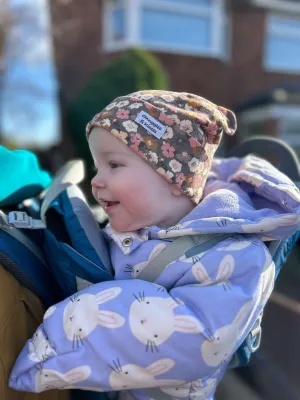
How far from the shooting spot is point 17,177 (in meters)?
1.47

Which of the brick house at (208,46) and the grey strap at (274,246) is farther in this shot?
the brick house at (208,46)

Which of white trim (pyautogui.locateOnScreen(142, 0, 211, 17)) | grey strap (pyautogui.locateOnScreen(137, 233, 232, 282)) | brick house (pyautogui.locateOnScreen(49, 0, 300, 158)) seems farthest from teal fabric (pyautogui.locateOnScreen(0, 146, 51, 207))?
white trim (pyautogui.locateOnScreen(142, 0, 211, 17))

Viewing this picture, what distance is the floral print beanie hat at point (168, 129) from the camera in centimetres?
130

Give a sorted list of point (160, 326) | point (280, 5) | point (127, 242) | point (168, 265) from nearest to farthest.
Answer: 1. point (160, 326)
2. point (168, 265)
3. point (127, 242)
4. point (280, 5)

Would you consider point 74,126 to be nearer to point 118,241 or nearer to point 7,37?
point 7,37

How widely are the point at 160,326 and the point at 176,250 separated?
0.24m

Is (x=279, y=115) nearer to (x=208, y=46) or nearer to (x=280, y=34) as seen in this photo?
(x=208, y=46)

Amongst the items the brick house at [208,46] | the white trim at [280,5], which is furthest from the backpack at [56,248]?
the white trim at [280,5]

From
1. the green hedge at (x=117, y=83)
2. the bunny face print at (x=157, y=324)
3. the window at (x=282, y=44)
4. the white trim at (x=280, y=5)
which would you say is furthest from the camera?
the window at (x=282, y=44)

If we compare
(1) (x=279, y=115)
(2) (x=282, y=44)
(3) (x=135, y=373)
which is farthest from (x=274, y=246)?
(2) (x=282, y=44)

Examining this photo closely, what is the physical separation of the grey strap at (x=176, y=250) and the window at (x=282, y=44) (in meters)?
11.6

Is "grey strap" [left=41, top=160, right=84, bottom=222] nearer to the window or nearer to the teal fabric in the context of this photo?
the teal fabric

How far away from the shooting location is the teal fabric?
1403 mm

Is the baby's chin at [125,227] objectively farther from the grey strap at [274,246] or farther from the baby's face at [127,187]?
the grey strap at [274,246]
